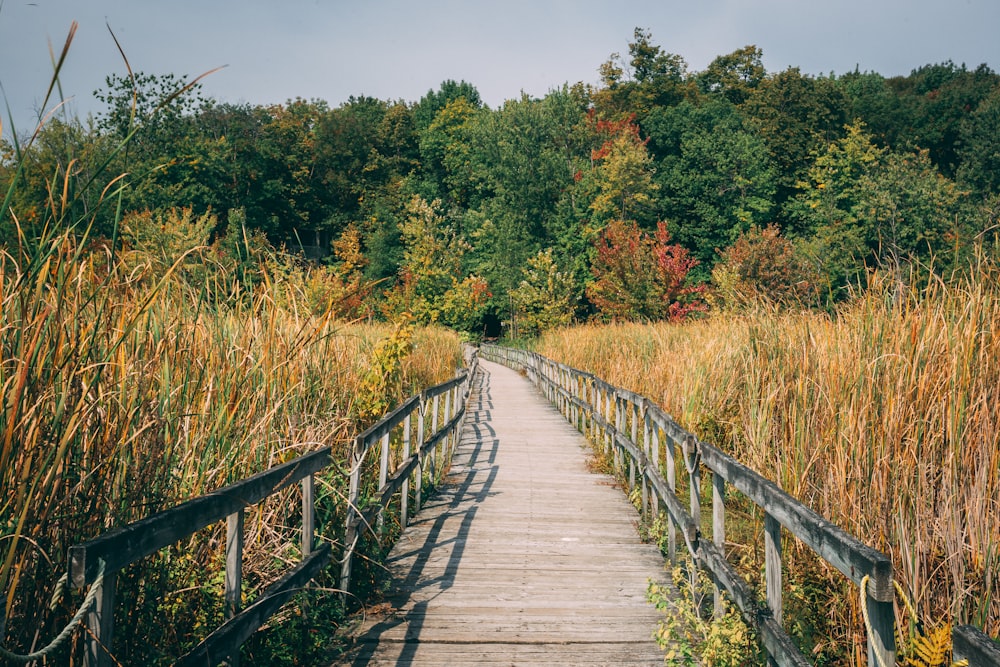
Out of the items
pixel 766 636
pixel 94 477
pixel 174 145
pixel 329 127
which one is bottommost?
pixel 766 636

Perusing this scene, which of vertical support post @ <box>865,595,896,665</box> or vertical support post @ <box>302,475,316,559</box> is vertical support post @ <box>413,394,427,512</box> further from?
vertical support post @ <box>865,595,896,665</box>

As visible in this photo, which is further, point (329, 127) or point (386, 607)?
point (329, 127)

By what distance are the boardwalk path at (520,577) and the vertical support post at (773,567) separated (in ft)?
3.28

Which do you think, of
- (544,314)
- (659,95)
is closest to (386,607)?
(544,314)

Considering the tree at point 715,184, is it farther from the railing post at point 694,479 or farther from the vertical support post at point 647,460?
the railing post at point 694,479

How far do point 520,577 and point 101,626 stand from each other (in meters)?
3.42

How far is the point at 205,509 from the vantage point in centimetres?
230

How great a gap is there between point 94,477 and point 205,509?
13.8 inches

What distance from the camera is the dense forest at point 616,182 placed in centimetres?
3634

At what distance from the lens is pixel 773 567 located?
2.77 metres

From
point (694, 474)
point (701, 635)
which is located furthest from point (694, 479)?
point (701, 635)

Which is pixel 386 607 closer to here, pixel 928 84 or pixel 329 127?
pixel 329 127

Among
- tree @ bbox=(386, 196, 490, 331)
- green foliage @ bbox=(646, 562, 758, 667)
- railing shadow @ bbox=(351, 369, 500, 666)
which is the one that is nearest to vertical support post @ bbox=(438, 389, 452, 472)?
railing shadow @ bbox=(351, 369, 500, 666)

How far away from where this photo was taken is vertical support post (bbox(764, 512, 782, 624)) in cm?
273
